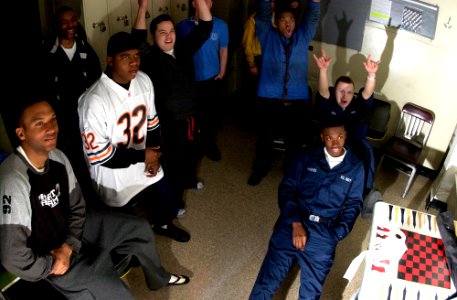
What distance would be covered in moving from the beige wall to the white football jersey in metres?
2.14

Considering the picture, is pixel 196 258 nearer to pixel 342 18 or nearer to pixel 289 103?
pixel 289 103

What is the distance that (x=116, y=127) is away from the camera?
2537 millimetres

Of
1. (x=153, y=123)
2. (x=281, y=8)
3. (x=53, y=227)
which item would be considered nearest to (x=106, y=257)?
(x=53, y=227)

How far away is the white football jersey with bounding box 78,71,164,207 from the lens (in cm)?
242

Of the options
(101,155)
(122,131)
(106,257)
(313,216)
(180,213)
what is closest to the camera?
(106,257)

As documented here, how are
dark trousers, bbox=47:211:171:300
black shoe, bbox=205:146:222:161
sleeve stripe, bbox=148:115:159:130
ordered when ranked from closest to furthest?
dark trousers, bbox=47:211:171:300
sleeve stripe, bbox=148:115:159:130
black shoe, bbox=205:146:222:161

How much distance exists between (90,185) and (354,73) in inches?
101

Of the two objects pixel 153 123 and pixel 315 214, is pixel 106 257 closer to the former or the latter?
pixel 153 123

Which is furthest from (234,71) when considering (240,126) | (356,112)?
(356,112)

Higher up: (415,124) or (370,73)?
(370,73)

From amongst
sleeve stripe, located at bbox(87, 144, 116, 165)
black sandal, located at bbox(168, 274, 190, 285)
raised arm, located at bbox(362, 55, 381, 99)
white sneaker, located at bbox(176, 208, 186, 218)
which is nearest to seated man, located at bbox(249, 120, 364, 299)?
black sandal, located at bbox(168, 274, 190, 285)

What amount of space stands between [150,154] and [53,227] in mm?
691

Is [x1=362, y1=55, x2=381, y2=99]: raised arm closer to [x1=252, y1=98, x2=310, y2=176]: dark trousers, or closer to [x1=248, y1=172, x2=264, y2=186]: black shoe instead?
[x1=252, y1=98, x2=310, y2=176]: dark trousers

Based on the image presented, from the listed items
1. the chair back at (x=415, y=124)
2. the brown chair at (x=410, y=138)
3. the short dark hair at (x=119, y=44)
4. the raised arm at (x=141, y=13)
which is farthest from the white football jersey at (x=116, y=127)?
the chair back at (x=415, y=124)
